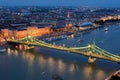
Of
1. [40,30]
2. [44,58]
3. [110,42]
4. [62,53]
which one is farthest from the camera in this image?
[40,30]

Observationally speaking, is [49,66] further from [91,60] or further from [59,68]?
[91,60]

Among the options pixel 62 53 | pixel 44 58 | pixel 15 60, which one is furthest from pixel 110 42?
pixel 15 60

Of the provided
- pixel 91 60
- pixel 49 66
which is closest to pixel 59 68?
pixel 49 66

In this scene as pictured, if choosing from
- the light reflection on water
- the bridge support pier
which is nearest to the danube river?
the light reflection on water

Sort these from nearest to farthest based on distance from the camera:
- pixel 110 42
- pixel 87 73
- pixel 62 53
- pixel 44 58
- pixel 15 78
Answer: pixel 15 78 < pixel 87 73 < pixel 44 58 < pixel 62 53 < pixel 110 42

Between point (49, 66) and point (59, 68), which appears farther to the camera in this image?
point (49, 66)

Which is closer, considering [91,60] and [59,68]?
[59,68]

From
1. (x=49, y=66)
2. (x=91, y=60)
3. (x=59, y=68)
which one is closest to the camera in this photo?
(x=59, y=68)

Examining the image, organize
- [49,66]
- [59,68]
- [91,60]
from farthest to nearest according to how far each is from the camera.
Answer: [91,60] < [49,66] < [59,68]

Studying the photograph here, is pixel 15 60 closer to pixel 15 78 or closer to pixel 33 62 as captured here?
pixel 33 62

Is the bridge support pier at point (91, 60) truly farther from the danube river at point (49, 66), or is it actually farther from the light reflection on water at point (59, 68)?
the light reflection on water at point (59, 68)

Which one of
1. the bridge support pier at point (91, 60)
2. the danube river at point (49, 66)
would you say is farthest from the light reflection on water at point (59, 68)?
the bridge support pier at point (91, 60)
